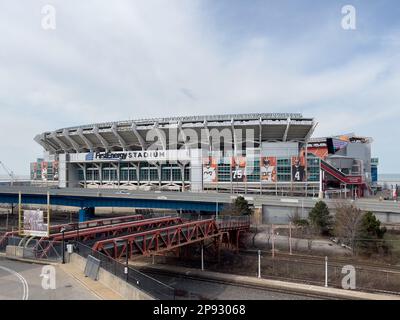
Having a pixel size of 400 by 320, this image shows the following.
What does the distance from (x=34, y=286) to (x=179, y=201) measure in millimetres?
34121

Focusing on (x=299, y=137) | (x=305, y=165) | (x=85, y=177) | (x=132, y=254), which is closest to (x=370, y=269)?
(x=132, y=254)

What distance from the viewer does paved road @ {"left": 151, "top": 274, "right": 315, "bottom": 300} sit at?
19.3 metres

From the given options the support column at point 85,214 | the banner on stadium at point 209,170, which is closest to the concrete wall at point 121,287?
the support column at point 85,214

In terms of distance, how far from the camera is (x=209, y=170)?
66.2 meters

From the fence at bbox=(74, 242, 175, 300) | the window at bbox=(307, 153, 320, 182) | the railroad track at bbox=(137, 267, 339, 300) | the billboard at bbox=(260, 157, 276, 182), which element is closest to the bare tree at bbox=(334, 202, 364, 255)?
the railroad track at bbox=(137, 267, 339, 300)

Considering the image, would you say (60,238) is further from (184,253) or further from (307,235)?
(307,235)

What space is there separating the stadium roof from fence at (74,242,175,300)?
176 feet

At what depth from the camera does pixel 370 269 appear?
2297 cm

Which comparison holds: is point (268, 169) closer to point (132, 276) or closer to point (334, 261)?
point (334, 261)

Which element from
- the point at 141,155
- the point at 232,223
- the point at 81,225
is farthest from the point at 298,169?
the point at 81,225

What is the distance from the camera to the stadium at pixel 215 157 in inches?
2415

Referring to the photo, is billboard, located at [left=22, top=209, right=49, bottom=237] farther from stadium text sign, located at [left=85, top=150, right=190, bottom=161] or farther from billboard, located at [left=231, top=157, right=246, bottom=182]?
stadium text sign, located at [left=85, top=150, right=190, bottom=161]

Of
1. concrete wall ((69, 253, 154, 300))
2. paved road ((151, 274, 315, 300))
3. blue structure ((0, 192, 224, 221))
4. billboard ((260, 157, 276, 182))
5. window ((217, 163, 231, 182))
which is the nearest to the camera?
concrete wall ((69, 253, 154, 300))
